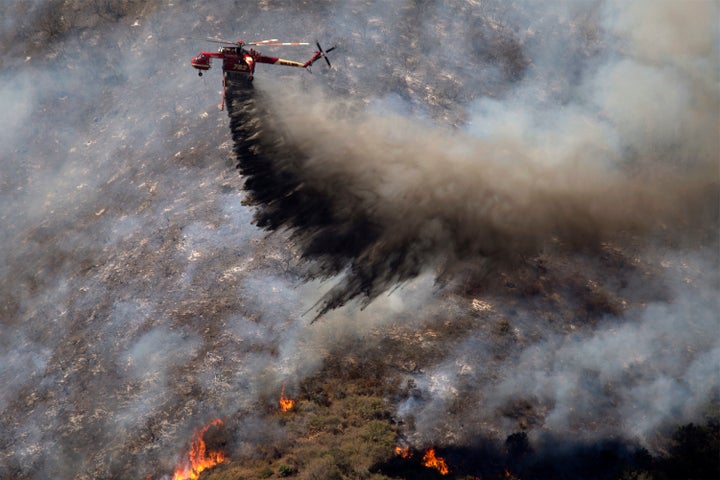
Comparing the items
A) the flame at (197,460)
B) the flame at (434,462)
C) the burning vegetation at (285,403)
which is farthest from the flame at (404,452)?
the flame at (197,460)

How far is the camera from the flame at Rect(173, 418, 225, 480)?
25922 millimetres

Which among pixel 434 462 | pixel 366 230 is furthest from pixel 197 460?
pixel 366 230

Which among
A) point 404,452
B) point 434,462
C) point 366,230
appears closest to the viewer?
point 434,462

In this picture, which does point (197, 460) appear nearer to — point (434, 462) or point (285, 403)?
point (285, 403)

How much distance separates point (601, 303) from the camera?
99.3ft

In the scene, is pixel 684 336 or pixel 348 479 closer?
pixel 348 479

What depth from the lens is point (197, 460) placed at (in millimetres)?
26203

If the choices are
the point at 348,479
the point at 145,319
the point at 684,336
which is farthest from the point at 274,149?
the point at 684,336

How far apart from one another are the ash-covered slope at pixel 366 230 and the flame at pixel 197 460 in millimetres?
542

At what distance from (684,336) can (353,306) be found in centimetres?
1581

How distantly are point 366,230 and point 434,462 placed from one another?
11.9 m

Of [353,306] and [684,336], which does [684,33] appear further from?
[353,306]

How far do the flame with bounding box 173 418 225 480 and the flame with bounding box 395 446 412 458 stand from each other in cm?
753

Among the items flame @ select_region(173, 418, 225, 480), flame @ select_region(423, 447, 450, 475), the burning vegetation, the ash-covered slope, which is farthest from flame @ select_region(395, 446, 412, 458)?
flame @ select_region(173, 418, 225, 480)
